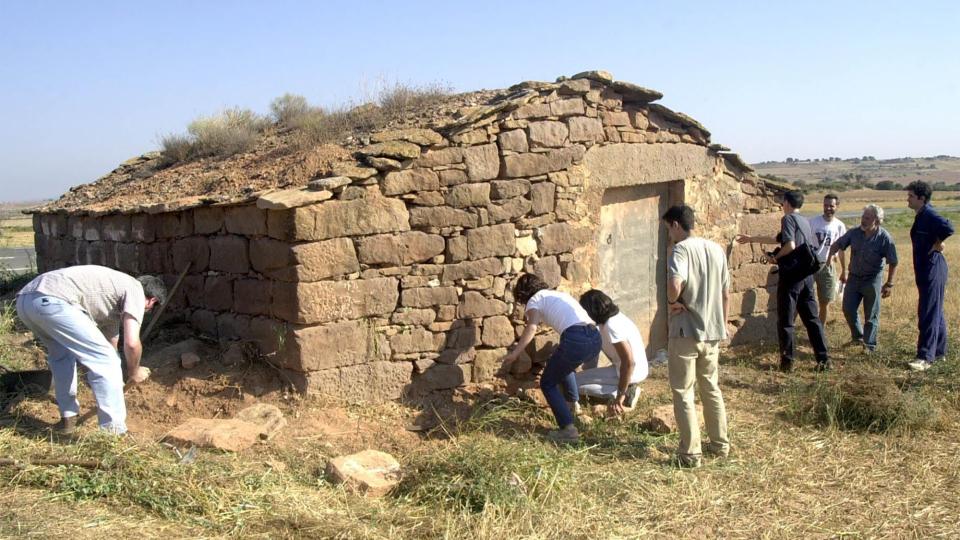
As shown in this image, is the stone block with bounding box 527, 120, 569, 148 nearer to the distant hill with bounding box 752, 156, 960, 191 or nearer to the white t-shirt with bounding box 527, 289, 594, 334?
the white t-shirt with bounding box 527, 289, 594, 334

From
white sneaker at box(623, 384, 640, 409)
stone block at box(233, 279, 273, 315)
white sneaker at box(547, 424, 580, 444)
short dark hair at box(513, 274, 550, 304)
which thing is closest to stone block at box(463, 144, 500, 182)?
short dark hair at box(513, 274, 550, 304)

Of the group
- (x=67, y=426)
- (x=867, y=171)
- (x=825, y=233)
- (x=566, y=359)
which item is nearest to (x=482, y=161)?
(x=566, y=359)

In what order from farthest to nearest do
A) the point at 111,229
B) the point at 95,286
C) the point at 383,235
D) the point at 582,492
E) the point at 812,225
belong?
the point at 812,225 → the point at 111,229 → the point at 383,235 → the point at 95,286 → the point at 582,492

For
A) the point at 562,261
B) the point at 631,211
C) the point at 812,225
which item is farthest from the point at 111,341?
the point at 812,225

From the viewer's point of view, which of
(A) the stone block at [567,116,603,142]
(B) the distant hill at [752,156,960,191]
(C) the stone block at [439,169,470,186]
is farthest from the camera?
(B) the distant hill at [752,156,960,191]

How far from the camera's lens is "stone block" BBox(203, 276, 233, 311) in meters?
6.77

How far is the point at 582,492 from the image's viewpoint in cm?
491

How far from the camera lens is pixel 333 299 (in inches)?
244

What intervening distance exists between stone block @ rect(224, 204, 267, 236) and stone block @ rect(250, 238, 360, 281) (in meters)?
0.09

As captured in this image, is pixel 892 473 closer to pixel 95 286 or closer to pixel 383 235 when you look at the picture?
pixel 383 235

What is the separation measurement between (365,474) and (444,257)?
7.65ft

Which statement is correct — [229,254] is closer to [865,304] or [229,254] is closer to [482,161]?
[482,161]

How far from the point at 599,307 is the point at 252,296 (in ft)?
9.26

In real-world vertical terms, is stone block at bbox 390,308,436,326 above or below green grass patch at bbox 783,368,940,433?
→ above
